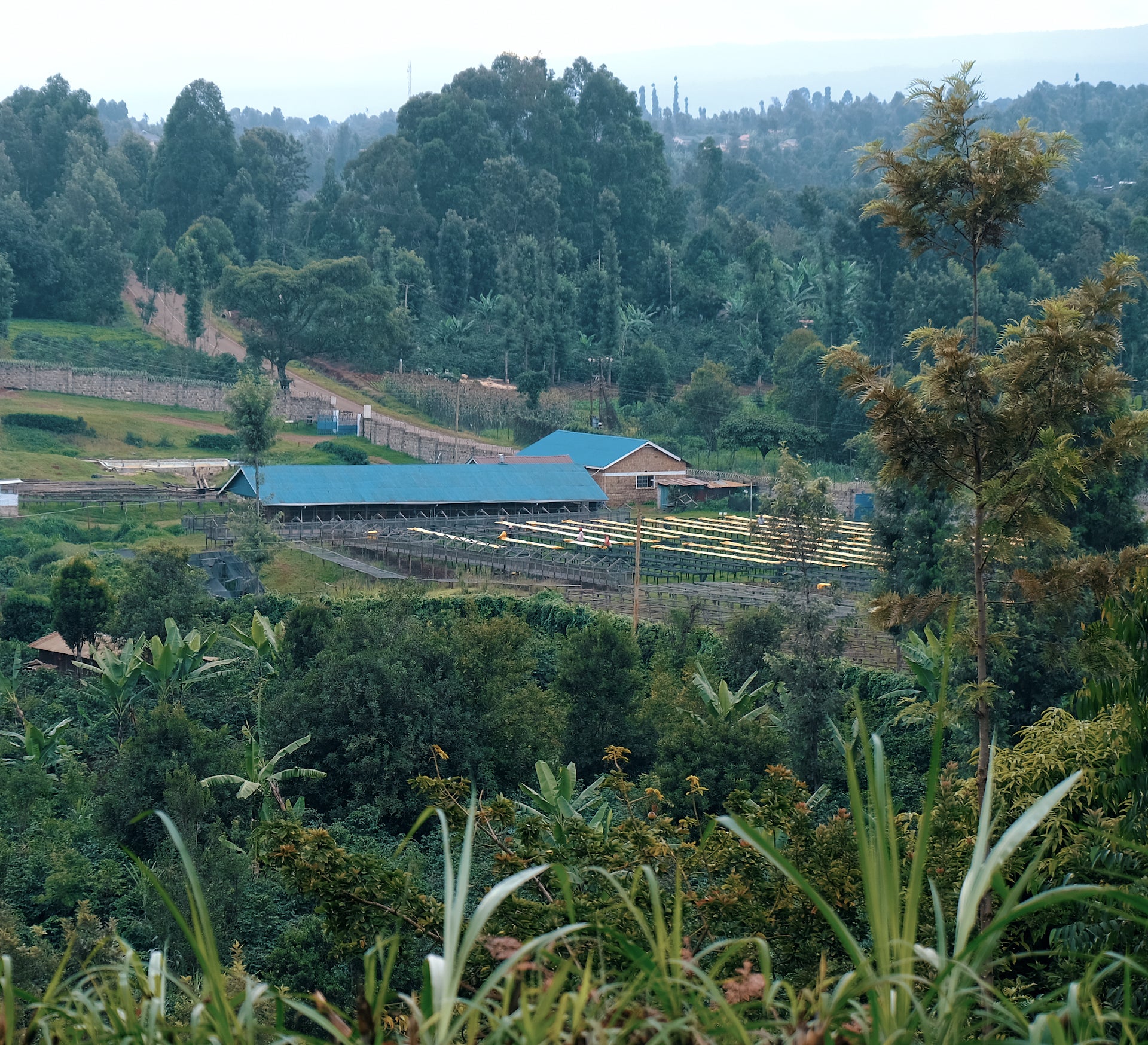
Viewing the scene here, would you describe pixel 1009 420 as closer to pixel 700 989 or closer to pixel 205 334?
pixel 700 989

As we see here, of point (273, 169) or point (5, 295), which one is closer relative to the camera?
point (5, 295)

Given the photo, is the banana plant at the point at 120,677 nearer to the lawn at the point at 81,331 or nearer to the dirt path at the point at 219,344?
the dirt path at the point at 219,344

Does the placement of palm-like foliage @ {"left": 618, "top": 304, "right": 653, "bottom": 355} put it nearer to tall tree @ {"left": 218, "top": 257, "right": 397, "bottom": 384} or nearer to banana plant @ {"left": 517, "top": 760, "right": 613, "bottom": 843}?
tall tree @ {"left": 218, "top": 257, "right": 397, "bottom": 384}

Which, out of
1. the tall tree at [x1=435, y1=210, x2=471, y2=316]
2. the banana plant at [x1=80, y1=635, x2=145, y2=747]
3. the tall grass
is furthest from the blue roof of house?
the tall grass

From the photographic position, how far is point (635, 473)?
160 feet

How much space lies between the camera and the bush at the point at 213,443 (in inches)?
1924

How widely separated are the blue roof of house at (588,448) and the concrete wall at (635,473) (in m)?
0.20

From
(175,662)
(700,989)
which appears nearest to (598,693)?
(175,662)

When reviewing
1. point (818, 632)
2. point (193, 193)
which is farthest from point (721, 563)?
→ point (193, 193)

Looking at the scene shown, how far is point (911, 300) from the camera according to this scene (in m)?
61.8

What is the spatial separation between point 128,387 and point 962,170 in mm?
49250

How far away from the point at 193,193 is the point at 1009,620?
229 feet

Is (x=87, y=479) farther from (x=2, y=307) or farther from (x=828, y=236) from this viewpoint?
(x=828, y=236)

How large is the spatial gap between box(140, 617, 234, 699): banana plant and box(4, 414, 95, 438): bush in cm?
2774
